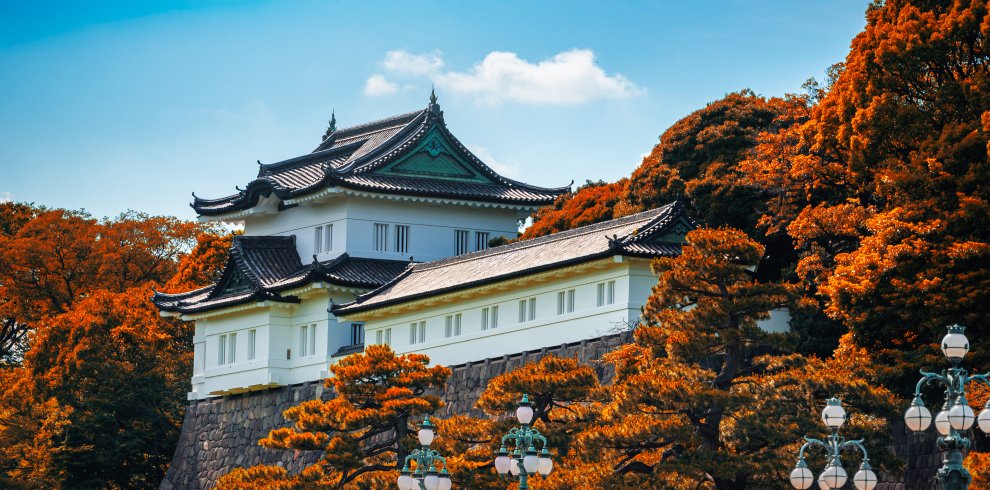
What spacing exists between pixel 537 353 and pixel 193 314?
1627cm

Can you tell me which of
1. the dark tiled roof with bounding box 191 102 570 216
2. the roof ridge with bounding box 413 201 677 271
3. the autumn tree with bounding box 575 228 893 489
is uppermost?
the dark tiled roof with bounding box 191 102 570 216

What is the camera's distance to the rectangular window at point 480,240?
5644cm

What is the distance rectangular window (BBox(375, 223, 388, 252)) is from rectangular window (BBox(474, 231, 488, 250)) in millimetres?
3145

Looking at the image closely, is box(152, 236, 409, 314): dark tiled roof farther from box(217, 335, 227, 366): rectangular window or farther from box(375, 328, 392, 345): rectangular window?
box(375, 328, 392, 345): rectangular window

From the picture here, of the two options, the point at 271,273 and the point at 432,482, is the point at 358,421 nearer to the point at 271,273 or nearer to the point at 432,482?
the point at 432,482

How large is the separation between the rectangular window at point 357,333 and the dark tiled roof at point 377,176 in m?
4.98

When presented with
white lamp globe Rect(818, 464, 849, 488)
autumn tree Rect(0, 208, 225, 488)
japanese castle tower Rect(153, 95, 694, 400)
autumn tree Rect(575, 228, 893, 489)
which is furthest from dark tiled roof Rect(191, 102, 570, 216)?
white lamp globe Rect(818, 464, 849, 488)

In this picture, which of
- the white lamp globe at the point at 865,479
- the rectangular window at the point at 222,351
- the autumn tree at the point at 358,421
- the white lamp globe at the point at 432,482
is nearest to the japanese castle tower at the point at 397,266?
the rectangular window at the point at 222,351

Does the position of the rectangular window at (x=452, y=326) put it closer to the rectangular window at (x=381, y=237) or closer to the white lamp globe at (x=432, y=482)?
the rectangular window at (x=381, y=237)

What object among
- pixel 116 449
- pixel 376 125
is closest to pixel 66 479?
pixel 116 449

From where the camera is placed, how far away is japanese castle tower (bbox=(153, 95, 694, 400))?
138 ft

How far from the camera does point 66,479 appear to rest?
5616cm

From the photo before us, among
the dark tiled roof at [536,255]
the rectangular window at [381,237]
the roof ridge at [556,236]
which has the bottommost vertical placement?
the dark tiled roof at [536,255]

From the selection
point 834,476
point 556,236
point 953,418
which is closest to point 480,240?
point 556,236
